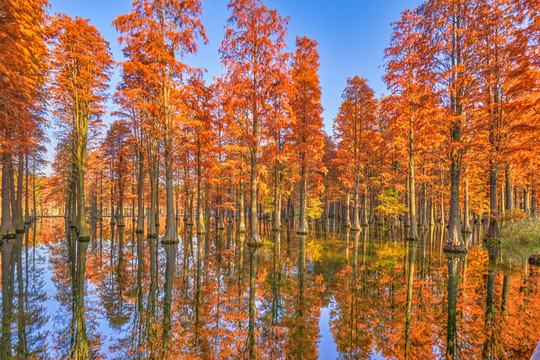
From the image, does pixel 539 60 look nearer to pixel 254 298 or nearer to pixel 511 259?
pixel 511 259

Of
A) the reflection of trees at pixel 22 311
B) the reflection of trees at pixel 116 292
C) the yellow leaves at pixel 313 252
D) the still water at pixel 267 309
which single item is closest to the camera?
the reflection of trees at pixel 22 311

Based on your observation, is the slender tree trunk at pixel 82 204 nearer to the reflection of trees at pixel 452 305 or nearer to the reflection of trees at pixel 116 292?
the reflection of trees at pixel 116 292

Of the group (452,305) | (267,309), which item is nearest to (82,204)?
(267,309)

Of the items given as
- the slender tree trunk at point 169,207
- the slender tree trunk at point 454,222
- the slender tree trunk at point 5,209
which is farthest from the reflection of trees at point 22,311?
the slender tree trunk at point 454,222

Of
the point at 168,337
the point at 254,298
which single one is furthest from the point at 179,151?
the point at 168,337

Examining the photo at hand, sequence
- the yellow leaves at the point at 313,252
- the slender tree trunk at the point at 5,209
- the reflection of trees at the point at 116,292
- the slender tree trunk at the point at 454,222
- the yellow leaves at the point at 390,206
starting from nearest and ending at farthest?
the reflection of trees at the point at 116,292
the yellow leaves at the point at 313,252
the slender tree trunk at the point at 454,222
the slender tree trunk at the point at 5,209
the yellow leaves at the point at 390,206

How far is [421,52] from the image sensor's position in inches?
653

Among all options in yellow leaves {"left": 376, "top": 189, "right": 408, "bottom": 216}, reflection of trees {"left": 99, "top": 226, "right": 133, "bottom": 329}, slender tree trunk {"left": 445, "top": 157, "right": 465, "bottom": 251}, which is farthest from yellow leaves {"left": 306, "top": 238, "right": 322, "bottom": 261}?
yellow leaves {"left": 376, "top": 189, "right": 408, "bottom": 216}

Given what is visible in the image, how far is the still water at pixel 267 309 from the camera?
452cm

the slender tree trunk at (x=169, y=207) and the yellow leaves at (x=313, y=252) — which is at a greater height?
the slender tree trunk at (x=169, y=207)

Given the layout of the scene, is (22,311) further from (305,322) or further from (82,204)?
(82,204)

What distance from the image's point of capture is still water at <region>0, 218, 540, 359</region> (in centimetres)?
452

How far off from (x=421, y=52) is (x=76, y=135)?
84.7 feet

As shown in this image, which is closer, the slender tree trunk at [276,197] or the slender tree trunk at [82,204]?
the slender tree trunk at [82,204]
